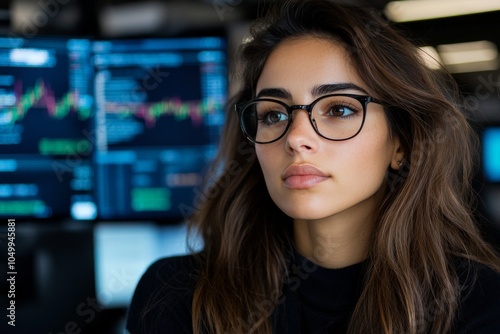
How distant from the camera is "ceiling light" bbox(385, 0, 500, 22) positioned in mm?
3201

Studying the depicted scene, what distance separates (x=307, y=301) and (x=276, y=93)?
1.45ft

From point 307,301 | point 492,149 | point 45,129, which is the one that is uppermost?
point 45,129

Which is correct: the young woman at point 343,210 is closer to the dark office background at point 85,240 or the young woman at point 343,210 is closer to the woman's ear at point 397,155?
the woman's ear at point 397,155

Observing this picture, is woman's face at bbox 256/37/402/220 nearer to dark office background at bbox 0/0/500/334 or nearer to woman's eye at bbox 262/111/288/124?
woman's eye at bbox 262/111/288/124

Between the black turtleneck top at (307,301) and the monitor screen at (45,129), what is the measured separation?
542 millimetres

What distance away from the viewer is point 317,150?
1351mm

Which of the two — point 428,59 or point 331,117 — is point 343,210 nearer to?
point 331,117

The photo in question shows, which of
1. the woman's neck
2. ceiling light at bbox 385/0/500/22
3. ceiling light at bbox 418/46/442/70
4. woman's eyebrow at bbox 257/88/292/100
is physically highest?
ceiling light at bbox 385/0/500/22

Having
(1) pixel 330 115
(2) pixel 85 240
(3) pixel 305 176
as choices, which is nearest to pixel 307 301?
(3) pixel 305 176

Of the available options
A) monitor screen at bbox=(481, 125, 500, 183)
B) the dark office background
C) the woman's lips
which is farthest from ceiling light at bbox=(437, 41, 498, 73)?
the woman's lips

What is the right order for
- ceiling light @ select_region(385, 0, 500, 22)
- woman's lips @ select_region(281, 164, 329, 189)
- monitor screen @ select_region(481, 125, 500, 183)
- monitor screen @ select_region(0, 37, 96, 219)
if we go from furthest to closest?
monitor screen @ select_region(481, 125, 500, 183) → ceiling light @ select_region(385, 0, 500, 22) → monitor screen @ select_region(0, 37, 96, 219) → woman's lips @ select_region(281, 164, 329, 189)

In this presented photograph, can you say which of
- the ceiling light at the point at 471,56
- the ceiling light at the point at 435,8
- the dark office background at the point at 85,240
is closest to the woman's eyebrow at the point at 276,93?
the dark office background at the point at 85,240

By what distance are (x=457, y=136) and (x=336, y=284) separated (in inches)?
16.9

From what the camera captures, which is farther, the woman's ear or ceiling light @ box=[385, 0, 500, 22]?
ceiling light @ box=[385, 0, 500, 22]
